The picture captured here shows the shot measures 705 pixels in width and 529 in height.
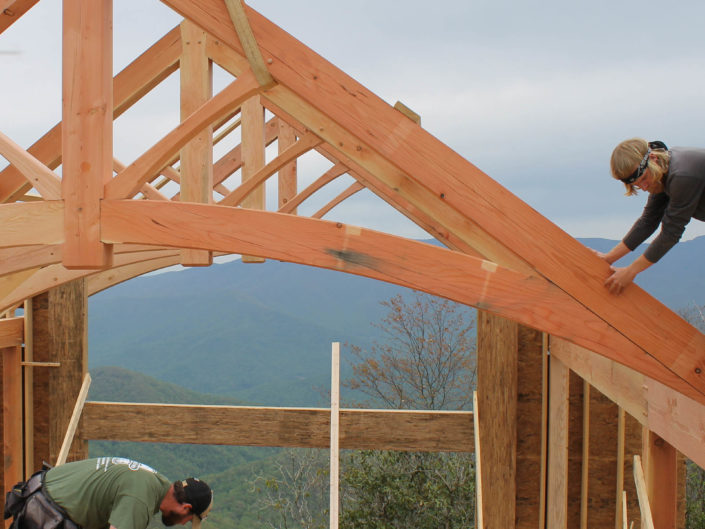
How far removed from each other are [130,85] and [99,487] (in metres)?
2.42

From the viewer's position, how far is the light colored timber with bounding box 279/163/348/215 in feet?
20.2

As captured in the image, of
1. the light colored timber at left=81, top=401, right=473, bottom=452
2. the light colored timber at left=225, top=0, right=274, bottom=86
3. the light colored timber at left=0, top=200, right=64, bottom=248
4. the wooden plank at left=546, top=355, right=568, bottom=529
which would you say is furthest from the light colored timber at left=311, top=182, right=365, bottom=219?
the light colored timber at left=225, top=0, right=274, bottom=86

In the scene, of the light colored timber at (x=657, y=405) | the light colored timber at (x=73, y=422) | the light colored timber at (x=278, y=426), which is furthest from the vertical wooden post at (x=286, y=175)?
the light colored timber at (x=657, y=405)

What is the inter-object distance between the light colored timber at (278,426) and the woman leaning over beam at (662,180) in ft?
12.3

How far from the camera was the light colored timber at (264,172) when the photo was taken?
4.40m

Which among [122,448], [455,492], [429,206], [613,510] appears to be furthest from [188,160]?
[122,448]

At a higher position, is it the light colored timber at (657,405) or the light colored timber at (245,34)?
the light colored timber at (245,34)

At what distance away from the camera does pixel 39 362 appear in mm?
6324

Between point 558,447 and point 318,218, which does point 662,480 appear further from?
point 558,447

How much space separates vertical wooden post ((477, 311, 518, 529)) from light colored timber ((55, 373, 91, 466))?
3.30 meters

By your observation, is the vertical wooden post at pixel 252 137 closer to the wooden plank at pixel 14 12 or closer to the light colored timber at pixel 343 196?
the light colored timber at pixel 343 196

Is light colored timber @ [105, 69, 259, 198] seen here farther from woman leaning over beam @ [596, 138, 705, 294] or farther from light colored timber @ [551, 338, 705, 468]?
light colored timber @ [551, 338, 705, 468]

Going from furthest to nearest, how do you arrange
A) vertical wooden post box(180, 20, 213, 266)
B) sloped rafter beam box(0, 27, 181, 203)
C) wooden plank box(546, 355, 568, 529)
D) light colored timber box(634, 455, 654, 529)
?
wooden plank box(546, 355, 568, 529) < sloped rafter beam box(0, 27, 181, 203) < vertical wooden post box(180, 20, 213, 266) < light colored timber box(634, 455, 654, 529)

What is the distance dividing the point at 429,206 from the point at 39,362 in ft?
15.1
